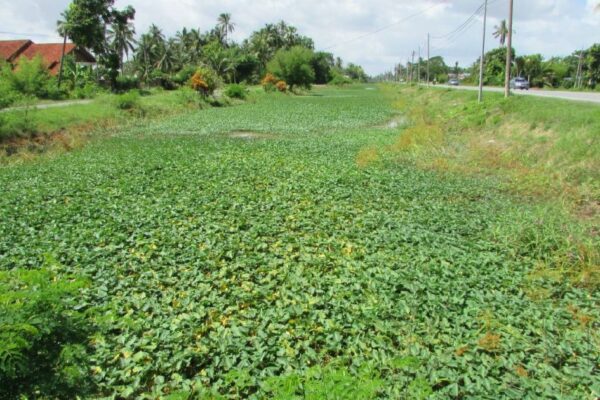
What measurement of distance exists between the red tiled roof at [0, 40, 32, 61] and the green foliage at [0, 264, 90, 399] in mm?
45960

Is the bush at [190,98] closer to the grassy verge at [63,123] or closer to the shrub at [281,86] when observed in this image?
the grassy verge at [63,123]

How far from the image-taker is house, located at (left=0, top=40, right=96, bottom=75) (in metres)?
41.8

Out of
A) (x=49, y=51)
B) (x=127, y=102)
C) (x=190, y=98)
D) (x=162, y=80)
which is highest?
(x=49, y=51)

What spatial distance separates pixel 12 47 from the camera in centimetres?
4281

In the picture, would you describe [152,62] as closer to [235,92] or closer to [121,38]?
[121,38]

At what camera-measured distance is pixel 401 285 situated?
5.74 meters

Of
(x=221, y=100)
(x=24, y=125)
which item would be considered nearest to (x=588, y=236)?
(x=24, y=125)

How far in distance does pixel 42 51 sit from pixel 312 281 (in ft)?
156

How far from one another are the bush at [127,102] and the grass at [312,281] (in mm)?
15412

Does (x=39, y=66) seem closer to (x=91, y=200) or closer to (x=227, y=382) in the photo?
(x=91, y=200)

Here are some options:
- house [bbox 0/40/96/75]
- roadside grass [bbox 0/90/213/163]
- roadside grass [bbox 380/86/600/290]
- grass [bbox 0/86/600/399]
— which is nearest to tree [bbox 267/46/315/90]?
house [bbox 0/40/96/75]

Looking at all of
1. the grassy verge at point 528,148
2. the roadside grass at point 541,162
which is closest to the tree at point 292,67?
the roadside grass at point 541,162

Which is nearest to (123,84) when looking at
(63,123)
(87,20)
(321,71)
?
(87,20)

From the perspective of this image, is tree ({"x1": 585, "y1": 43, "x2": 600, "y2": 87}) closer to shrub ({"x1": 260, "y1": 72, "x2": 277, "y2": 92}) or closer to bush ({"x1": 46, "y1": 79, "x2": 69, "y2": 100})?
shrub ({"x1": 260, "y1": 72, "x2": 277, "y2": 92})
